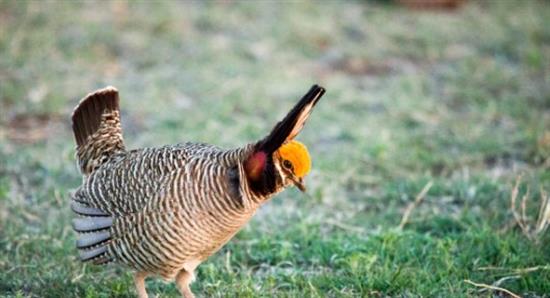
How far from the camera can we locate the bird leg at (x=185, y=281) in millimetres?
4105

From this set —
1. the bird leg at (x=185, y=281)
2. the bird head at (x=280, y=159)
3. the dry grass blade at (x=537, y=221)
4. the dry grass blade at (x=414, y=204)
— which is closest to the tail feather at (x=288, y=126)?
the bird head at (x=280, y=159)

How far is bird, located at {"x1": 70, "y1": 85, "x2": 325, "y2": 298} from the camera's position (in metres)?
3.74

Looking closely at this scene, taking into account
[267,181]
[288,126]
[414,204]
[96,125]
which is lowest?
[414,204]

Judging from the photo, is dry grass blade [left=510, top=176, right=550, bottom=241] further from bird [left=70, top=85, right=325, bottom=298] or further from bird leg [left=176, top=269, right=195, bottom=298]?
bird leg [left=176, top=269, right=195, bottom=298]

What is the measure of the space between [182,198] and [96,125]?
105 centimetres

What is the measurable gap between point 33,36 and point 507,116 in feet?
15.5

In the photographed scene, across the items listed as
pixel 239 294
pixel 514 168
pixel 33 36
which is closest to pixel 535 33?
pixel 514 168

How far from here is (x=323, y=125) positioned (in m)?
7.22

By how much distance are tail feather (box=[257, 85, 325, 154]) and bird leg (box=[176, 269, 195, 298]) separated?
0.80 m

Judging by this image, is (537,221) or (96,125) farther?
(537,221)

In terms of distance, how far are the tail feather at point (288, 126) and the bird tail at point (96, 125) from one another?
1.13 meters

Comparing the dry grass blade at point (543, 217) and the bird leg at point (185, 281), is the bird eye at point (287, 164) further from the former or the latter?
the dry grass blade at point (543, 217)

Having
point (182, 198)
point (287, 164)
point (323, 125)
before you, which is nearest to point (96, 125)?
point (182, 198)

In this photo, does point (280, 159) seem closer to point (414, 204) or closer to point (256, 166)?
point (256, 166)
